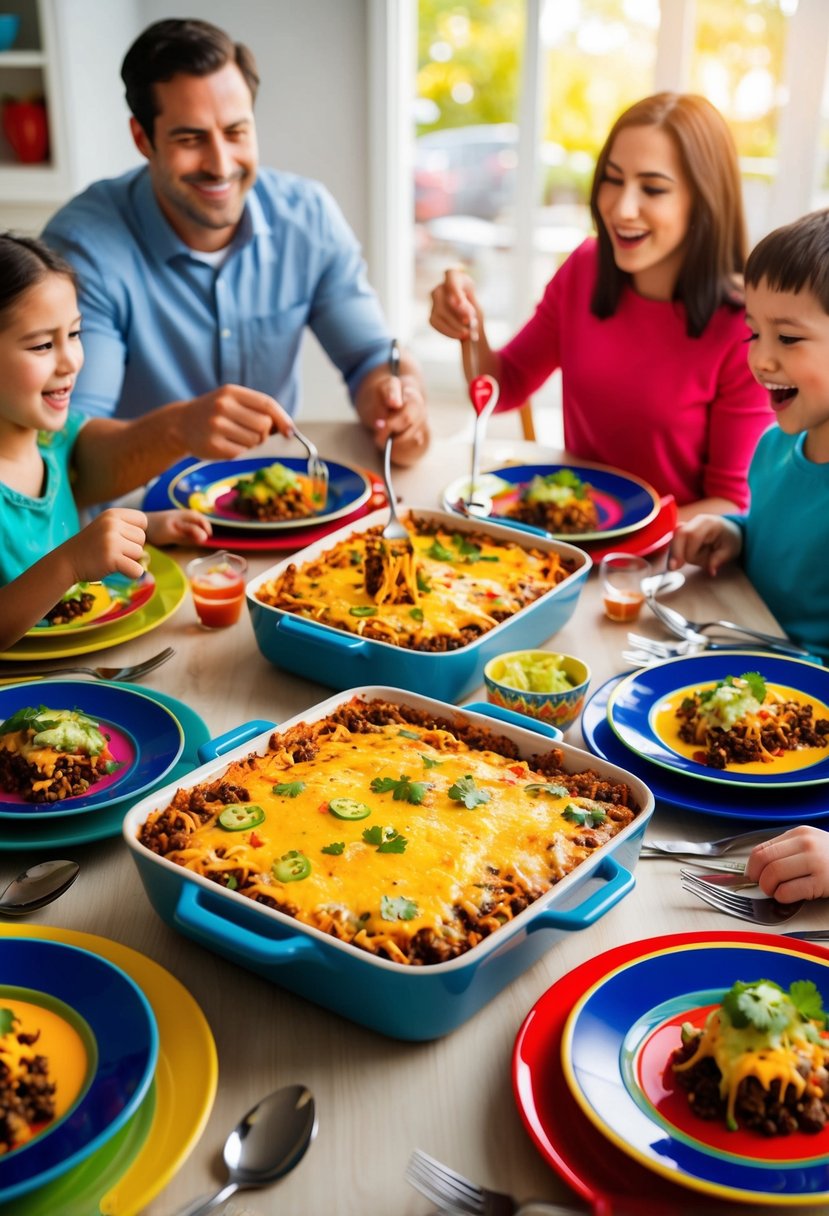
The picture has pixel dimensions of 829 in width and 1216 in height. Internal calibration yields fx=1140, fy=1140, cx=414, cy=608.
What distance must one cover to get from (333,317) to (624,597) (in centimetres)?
162

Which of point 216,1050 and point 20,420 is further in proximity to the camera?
point 20,420

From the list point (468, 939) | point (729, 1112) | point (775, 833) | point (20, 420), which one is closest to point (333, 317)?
point (20, 420)

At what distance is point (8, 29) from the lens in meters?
4.36

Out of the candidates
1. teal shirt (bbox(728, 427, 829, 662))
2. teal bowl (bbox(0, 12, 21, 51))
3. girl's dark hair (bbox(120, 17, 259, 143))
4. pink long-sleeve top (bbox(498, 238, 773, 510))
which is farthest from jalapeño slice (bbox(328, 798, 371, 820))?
teal bowl (bbox(0, 12, 21, 51))

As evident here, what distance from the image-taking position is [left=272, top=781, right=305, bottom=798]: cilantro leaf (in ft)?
4.15

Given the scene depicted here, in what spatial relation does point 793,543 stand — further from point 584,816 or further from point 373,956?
point 373,956

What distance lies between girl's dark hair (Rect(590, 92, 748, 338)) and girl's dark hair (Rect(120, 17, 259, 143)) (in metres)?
0.95

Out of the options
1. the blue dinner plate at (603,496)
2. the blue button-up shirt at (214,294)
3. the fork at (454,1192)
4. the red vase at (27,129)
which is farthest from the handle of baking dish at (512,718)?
the red vase at (27,129)

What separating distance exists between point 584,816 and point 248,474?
1472 mm

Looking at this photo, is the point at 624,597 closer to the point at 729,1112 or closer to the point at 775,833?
the point at 775,833

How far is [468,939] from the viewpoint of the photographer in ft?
3.50

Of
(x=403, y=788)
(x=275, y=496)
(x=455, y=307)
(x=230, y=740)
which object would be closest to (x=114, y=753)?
(x=230, y=740)

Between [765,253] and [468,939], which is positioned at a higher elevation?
[765,253]

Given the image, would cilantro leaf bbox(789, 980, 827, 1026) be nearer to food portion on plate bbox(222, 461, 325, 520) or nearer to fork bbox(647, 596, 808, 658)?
fork bbox(647, 596, 808, 658)
